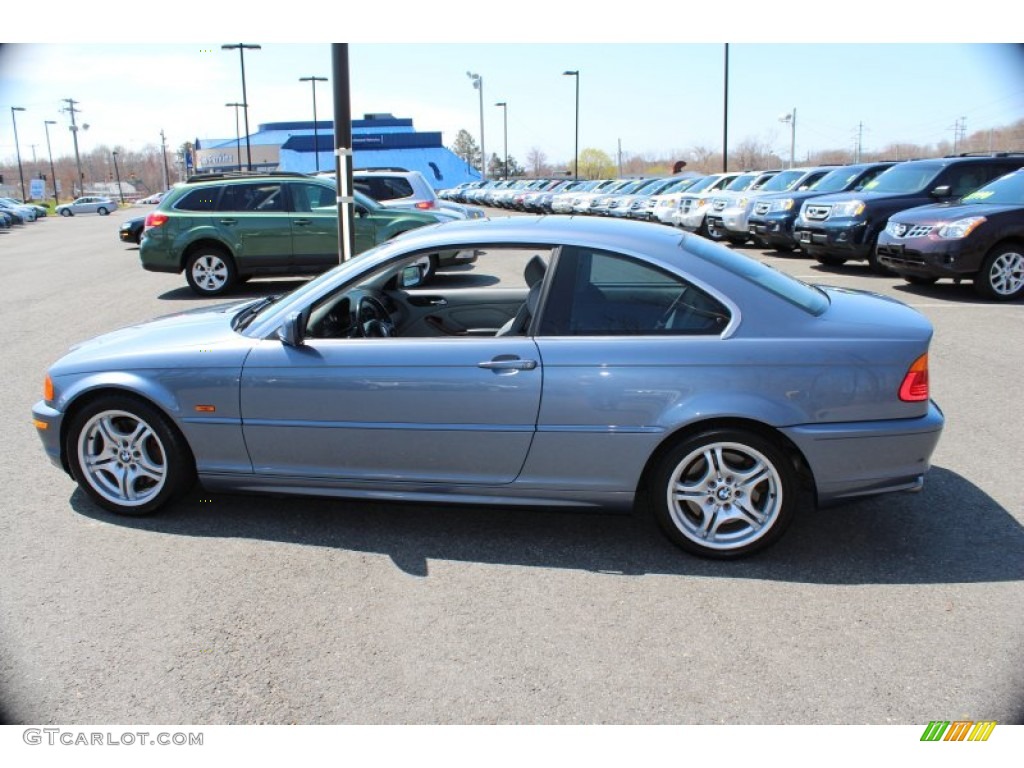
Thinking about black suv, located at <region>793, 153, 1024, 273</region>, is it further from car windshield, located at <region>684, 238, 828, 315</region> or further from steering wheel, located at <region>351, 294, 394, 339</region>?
steering wheel, located at <region>351, 294, 394, 339</region>

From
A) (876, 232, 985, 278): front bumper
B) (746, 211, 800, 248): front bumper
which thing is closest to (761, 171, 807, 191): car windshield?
(746, 211, 800, 248): front bumper

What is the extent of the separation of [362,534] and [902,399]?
2600 mm

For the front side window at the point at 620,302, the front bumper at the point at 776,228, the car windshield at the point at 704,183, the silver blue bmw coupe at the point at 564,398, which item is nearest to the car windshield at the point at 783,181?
the front bumper at the point at 776,228

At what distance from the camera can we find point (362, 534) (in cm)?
419

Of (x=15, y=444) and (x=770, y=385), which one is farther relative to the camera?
(x=15, y=444)

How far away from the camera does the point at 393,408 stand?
3.92 meters

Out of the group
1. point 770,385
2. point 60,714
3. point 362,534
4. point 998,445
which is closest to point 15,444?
point 362,534

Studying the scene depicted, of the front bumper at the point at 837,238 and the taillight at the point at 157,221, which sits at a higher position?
the taillight at the point at 157,221

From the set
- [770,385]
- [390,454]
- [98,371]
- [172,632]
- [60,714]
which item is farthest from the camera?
[98,371]

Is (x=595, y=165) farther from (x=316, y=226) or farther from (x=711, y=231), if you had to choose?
(x=316, y=226)

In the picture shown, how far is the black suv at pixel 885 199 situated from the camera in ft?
43.0

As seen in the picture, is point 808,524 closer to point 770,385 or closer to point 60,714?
point 770,385

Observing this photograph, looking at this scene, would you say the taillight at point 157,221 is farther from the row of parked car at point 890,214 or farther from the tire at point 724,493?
the tire at point 724,493
